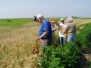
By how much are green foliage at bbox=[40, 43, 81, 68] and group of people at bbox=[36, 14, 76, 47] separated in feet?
1.89

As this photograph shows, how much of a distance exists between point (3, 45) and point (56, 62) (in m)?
3.43

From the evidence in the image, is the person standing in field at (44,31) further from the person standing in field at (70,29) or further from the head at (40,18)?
the person standing in field at (70,29)

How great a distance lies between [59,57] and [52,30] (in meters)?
2.19

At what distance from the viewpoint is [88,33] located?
13562 millimetres

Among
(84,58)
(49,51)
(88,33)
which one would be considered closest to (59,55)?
(49,51)

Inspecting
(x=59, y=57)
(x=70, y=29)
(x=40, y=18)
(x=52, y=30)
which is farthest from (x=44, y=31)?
(x=70, y=29)

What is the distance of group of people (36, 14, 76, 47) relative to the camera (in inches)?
306

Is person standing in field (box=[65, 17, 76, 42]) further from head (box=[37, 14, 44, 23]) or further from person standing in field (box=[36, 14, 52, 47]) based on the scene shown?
head (box=[37, 14, 44, 23])

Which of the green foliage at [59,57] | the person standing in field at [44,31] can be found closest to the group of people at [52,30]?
the person standing in field at [44,31]

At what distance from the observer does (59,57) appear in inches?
296

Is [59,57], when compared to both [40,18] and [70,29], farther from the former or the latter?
[70,29]

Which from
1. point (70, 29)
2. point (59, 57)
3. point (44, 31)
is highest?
point (44, 31)

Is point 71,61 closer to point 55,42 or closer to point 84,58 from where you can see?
point 84,58

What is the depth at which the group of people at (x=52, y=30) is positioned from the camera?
7.78 meters
